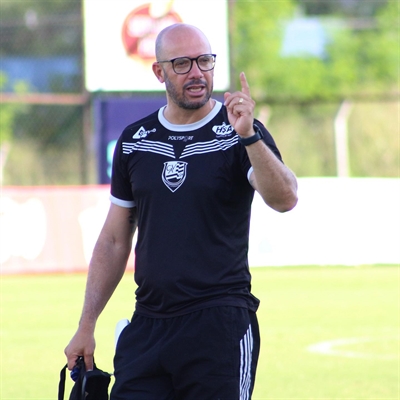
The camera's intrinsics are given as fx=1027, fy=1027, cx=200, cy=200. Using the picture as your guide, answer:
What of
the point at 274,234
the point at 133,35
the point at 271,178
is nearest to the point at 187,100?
the point at 271,178

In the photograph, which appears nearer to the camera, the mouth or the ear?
the mouth

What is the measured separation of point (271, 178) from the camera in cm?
392

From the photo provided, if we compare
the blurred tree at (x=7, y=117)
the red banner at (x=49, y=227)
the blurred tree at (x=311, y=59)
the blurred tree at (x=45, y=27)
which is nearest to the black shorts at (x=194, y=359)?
the red banner at (x=49, y=227)

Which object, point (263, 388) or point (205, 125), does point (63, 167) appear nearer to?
point (263, 388)

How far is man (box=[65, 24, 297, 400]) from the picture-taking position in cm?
417

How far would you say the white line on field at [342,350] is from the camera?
946cm

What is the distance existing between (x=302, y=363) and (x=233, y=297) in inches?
198

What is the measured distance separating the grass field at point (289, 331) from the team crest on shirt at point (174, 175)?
376cm

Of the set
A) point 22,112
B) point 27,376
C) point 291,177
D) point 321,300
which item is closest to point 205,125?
point 291,177

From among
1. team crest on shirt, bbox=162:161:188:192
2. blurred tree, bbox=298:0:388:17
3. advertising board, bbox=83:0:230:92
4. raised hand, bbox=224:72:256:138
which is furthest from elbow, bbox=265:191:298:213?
blurred tree, bbox=298:0:388:17

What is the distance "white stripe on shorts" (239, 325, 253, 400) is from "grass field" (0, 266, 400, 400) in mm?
3447

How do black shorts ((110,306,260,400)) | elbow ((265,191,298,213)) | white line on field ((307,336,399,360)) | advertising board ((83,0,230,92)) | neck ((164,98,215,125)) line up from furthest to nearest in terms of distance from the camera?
advertising board ((83,0,230,92)) → white line on field ((307,336,399,360)) → neck ((164,98,215,125)) → black shorts ((110,306,260,400)) → elbow ((265,191,298,213))

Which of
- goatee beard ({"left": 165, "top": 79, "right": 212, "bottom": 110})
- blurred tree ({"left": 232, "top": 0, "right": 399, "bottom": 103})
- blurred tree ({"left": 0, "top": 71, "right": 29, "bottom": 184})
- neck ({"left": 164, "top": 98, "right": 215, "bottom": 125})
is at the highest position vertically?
goatee beard ({"left": 165, "top": 79, "right": 212, "bottom": 110})

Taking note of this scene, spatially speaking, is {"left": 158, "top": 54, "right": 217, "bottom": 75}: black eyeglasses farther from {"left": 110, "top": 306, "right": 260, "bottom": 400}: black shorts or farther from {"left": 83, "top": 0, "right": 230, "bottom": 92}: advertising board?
{"left": 83, "top": 0, "right": 230, "bottom": 92}: advertising board
